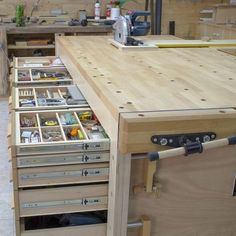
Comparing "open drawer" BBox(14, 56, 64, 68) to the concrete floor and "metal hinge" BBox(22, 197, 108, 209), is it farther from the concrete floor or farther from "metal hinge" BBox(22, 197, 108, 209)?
"metal hinge" BBox(22, 197, 108, 209)

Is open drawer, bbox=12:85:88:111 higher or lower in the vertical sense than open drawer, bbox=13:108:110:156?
higher

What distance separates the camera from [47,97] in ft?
5.65

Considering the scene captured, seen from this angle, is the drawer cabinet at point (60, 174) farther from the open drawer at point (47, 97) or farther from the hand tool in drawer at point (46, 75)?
the hand tool in drawer at point (46, 75)

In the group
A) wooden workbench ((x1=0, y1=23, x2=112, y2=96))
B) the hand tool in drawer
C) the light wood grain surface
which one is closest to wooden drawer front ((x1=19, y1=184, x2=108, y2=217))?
the light wood grain surface

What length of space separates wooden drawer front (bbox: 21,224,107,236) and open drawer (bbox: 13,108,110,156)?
0.92 feet

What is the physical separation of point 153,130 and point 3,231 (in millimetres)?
1074

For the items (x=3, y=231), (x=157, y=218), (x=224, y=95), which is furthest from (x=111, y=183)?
(x=3, y=231)

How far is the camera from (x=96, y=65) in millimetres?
1668

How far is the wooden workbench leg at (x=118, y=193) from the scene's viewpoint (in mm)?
1058

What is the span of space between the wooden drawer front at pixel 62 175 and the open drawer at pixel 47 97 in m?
0.42

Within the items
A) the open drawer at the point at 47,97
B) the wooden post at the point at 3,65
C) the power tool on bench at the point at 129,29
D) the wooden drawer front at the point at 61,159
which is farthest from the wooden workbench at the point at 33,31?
the wooden drawer front at the point at 61,159

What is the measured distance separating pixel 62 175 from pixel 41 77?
98 cm

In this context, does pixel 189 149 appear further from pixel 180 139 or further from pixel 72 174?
pixel 72 174

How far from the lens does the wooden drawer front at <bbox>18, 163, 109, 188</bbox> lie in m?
1.16
